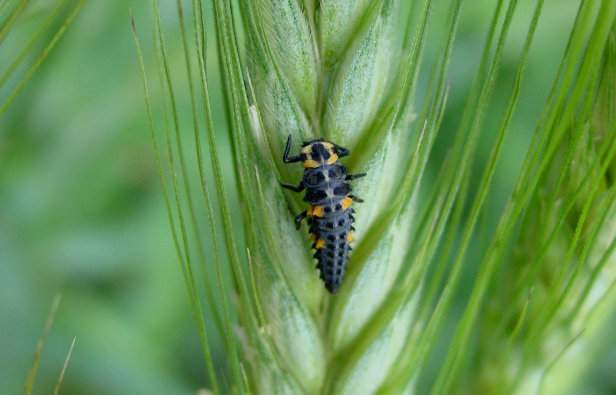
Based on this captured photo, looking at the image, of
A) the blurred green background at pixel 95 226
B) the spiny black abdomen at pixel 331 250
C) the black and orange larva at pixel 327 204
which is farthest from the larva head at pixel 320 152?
the blurred green background at pixel 95 226

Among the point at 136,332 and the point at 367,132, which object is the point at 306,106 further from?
the point at 136,332

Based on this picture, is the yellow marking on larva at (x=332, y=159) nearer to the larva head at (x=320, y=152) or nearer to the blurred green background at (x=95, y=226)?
the larva head at (x=320, y=152)

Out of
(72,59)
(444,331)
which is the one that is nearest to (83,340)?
(72,59)

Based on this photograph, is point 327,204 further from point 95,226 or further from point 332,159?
point 95,226

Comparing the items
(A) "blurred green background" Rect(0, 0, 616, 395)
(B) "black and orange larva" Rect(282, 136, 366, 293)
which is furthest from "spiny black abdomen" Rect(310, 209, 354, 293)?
(A) "blurred green background" Rect(0, 0, 616, 395)

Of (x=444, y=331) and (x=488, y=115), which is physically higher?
(x=488, y=115)

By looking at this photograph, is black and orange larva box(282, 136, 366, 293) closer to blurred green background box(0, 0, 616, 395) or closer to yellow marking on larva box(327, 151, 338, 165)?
yellow marking on larva box(327, 151, 338, 165)

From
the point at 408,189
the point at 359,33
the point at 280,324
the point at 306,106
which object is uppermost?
the point at 359,33

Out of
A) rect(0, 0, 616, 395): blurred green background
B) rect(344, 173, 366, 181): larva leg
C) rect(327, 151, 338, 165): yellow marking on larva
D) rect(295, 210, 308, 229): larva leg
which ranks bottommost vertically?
rect(0, 0, 616, 395): blurred green background
